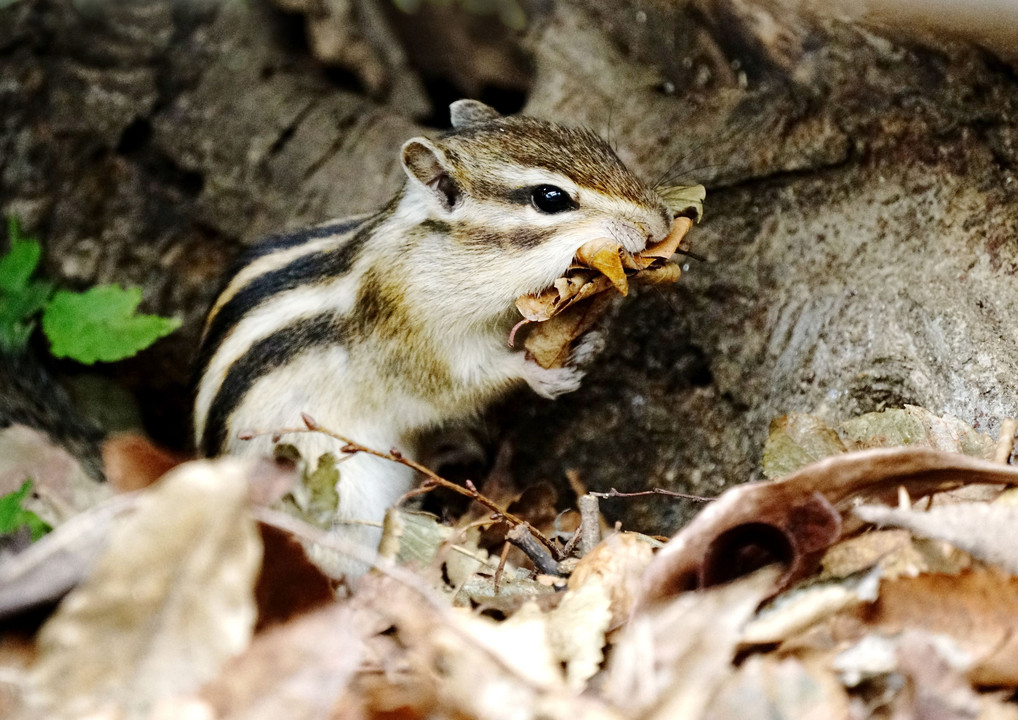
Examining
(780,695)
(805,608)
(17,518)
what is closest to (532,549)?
(805,608)

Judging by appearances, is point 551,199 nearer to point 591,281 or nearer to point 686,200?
point 591,281

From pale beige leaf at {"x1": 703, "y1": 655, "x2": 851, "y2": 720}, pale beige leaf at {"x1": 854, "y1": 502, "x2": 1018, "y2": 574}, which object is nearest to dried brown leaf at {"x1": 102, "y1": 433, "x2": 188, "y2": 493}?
pale beige leaf at {"x1": 703, "y1": 655, "x2": 851, "y2": 720}

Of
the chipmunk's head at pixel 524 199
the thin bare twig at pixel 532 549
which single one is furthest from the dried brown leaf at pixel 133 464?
the chipmunk's head at pixel 524 199

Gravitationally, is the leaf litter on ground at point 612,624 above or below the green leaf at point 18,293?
above

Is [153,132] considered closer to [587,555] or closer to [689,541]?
[587,555]

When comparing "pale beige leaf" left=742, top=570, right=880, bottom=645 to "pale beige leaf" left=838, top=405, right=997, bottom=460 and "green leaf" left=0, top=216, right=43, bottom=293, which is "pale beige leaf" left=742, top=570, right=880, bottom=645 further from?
"green leaf" left=0, top=216, right=43, bottom=293

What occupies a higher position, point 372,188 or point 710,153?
point 710,153

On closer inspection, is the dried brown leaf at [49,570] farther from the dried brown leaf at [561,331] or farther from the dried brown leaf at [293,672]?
the dried brown leaf at [561,331]

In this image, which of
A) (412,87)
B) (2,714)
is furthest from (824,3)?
(2,714)
